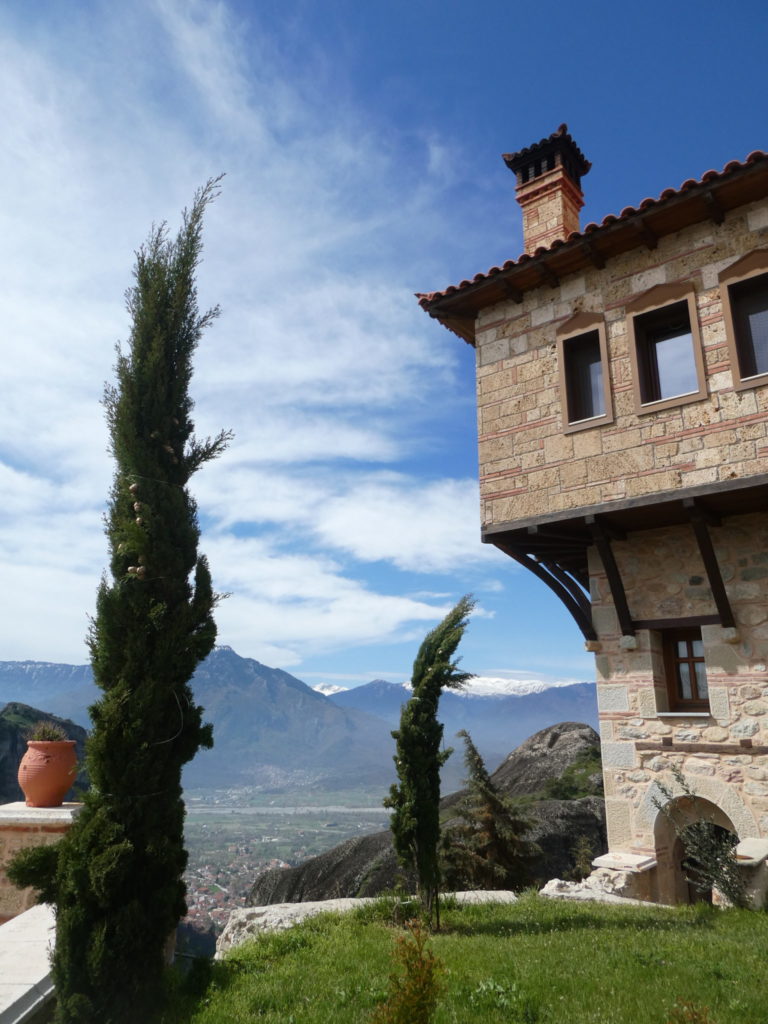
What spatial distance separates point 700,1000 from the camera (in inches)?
201

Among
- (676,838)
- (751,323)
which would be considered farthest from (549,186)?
(676,838)

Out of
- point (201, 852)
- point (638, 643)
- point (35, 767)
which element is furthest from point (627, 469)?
point (201, 852)

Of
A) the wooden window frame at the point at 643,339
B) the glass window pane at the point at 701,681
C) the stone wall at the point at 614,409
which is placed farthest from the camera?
the glass window pane at the point at 701,681

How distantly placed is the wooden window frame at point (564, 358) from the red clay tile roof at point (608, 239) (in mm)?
858

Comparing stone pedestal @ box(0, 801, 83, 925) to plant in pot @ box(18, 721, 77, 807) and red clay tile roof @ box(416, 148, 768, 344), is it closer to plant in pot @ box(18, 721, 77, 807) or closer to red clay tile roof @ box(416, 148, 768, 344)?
plant in pot @ box(18, 721, 77, 807)

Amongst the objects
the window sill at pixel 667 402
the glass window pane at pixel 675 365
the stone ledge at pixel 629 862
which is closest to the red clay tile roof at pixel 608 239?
the glass window pane at pixel 675 365

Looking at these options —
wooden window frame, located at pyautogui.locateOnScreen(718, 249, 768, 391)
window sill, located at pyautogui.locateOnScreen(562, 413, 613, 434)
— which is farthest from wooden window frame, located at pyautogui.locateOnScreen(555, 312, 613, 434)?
wooden window frame, located at pyautogui.locateOnScreen(718, 249, 768, 391)

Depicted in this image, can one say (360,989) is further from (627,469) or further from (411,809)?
(627,469)

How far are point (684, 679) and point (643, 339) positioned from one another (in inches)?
204

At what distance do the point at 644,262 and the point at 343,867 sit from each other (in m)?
15.9

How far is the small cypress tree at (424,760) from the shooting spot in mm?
8508

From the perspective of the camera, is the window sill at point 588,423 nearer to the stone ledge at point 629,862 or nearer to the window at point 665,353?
the window at point 665,353

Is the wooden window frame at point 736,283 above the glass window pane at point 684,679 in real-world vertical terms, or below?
above

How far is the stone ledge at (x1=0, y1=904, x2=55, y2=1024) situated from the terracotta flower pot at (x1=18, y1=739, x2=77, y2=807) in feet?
3.87
